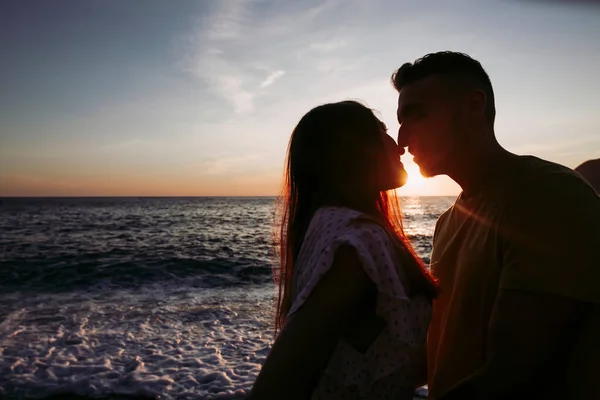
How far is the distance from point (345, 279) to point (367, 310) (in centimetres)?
21

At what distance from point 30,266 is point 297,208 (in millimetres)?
18755

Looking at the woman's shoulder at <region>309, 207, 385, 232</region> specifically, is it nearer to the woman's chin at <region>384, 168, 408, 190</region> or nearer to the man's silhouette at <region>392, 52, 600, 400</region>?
the woman's chin at <region>384, 168, 408, 190</region>

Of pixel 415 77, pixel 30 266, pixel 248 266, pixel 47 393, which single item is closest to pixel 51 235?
pixel 30 266

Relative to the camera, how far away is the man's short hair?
2.72m

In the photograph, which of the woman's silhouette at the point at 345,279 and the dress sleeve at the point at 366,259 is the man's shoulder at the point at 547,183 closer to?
the woman's silhouette at the point at 345,279

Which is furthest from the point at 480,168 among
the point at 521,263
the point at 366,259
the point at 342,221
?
the point at 366,259

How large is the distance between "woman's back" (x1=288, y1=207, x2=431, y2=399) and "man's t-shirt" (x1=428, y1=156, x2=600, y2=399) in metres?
0.62

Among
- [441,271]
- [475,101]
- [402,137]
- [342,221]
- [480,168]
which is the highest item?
[475,101]

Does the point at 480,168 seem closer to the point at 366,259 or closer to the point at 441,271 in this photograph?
the point at 441,271

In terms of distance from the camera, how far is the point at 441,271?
2.67m

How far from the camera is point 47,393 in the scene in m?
6.15

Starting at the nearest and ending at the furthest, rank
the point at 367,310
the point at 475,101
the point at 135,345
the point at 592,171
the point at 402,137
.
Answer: the point at 367,310 < the point at 475,101 < the point at 402,137 < the point at 135,345 < the point at 592,171

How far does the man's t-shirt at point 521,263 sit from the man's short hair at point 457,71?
63 cm

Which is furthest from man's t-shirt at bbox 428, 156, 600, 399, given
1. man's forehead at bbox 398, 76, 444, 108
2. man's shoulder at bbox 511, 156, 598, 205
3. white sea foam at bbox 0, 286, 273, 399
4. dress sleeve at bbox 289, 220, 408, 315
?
white sea foam at bbox 0, 286, 273, 399
